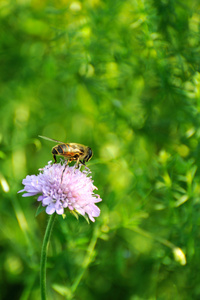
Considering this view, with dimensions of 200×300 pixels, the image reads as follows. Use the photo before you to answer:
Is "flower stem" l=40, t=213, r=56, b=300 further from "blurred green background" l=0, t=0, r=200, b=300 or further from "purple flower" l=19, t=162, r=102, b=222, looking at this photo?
"blurred green background" l=0, t=0, r=200, b=300

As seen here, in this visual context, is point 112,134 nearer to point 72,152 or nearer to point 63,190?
point 72,152

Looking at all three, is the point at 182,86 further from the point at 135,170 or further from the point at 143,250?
the point at 143,250

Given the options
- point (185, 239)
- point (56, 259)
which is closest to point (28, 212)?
point (56, 259)

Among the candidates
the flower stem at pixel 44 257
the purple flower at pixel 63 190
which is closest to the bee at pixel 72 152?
the purple flower at pixel 63 190

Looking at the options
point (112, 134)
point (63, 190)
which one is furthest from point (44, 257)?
point (112, 134)

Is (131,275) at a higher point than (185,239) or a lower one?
lower

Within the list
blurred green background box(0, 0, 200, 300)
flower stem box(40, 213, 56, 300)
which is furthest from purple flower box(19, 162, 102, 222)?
blurred green background box(0, 0, 200, 300)
